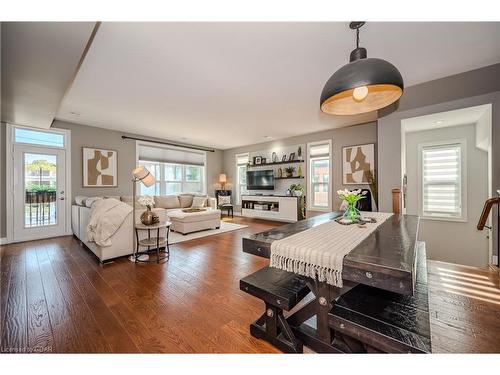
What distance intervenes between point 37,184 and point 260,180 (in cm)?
525

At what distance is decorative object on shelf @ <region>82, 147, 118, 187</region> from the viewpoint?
15.4 feet

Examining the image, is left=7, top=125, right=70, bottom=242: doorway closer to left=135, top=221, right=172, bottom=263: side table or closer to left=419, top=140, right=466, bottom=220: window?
left=135, top=221, right=172, bottom=263: side table

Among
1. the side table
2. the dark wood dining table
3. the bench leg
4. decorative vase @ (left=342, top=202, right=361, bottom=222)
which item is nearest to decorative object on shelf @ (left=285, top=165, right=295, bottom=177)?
the side table

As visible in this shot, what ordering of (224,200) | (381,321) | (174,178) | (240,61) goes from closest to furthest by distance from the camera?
(381,321) → (240,61) → (174,178) → (224,200)

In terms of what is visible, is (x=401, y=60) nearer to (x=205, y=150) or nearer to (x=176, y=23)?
(x=176, y=23)

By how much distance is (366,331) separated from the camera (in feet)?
3.12

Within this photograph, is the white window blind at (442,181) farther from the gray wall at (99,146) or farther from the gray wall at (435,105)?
the gray wall at (99,146)

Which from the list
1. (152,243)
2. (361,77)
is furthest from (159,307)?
(361,77)

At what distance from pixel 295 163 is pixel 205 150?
322cm

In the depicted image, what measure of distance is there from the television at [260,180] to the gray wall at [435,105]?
3.49 metres

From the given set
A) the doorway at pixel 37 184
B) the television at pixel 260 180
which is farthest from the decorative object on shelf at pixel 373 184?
the doorway at pixel 37 184

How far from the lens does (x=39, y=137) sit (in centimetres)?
417

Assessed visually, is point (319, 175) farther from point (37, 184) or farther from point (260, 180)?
point (37, 184)
